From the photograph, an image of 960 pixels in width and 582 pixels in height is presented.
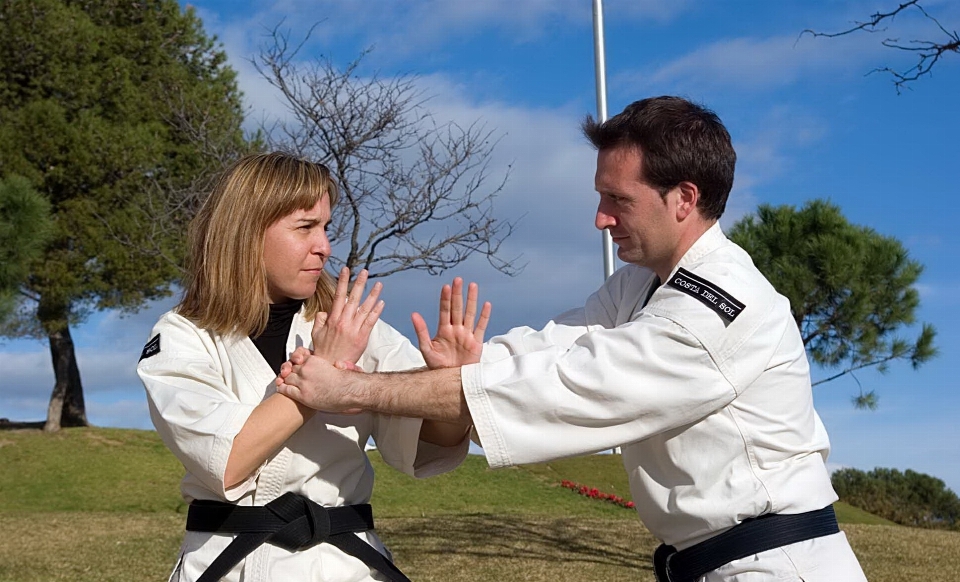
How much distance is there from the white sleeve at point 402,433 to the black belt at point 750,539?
2.32ft

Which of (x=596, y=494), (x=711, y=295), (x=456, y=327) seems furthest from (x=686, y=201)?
(x=596, y=494)

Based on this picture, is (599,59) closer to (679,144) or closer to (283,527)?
(679,144)

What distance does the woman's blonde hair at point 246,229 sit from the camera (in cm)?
270

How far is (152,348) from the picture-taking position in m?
2.72

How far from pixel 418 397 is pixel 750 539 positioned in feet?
2.88

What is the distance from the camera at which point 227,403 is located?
2.50 m

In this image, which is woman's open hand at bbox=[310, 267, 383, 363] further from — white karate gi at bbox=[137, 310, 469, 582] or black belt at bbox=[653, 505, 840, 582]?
black belt at bbox=[653, 505, 840, 582]

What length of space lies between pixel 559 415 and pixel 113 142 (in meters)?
18.9

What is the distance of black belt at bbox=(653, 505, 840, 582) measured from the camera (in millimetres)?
2324

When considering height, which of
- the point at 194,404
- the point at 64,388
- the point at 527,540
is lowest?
the point at 194,404

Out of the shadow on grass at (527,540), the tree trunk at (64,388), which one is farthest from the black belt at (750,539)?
the tree trunk at (64,388)

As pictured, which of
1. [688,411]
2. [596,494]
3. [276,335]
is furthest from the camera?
[596,494]

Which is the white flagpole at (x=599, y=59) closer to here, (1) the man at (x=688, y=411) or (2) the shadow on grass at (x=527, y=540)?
(2) the shadow on grass at (x=527, y=540)

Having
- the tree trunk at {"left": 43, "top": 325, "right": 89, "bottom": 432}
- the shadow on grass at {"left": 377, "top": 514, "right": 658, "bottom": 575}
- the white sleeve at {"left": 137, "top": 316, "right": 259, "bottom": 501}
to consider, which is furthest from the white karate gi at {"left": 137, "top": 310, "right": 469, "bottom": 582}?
the tree trunk at {"left": 43, "top": 325, "right": 89, "bottom": 432}
